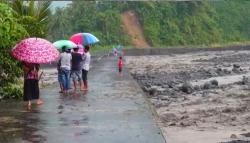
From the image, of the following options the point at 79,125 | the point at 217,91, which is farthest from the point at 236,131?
the point at 217,91

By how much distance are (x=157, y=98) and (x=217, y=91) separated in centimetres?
232

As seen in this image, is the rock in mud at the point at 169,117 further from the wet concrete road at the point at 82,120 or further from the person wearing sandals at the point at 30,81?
the person wearing sandals at the point at 30,81

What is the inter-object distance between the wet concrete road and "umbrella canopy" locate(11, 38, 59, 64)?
103 centimetres

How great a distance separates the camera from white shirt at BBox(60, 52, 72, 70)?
1289 centimetres

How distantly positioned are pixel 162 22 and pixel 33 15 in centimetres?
5577

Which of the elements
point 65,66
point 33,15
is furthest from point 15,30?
point 33,15

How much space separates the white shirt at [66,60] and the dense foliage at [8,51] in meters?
1.20

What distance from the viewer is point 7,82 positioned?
1225 centimetres

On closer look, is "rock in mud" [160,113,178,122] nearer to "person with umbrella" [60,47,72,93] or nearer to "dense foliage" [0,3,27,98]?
"person with umbrella" [60,47,72,93]

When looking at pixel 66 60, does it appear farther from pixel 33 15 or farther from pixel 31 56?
pixel 31 56

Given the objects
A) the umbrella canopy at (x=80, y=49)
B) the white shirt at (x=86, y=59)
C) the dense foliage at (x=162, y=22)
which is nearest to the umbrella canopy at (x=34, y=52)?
the umbrella canopy at (x=80, y=49)

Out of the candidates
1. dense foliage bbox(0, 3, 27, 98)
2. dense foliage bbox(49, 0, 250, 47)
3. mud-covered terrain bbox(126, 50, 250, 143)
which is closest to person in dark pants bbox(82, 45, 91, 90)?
dense foliage bbox(0, 3, 27, 98)

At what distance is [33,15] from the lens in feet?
44.2

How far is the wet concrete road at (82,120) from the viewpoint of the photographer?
310 inches
